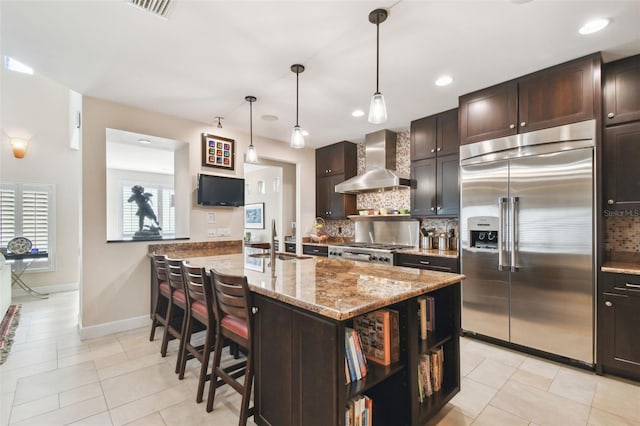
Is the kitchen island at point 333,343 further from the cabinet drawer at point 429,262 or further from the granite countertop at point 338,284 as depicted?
the cabinet drawer at point 429,262

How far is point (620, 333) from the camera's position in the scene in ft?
7.50

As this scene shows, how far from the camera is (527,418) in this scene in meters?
1.85

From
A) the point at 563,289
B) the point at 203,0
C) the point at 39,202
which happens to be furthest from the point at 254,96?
the point at 39,202

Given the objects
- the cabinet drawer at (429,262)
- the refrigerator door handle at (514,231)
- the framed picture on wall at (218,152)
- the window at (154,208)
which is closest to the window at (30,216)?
the window at (154,208)

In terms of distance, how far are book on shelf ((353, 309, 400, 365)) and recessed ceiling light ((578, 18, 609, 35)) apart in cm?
242

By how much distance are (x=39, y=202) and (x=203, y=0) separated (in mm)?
5504

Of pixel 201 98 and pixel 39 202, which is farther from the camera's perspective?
pixel 39 202

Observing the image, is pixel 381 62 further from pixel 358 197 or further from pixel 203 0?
pixel 358 197

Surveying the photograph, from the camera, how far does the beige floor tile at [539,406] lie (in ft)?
6.02

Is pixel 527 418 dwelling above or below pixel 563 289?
below

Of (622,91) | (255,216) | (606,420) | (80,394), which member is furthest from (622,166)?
(255,216)

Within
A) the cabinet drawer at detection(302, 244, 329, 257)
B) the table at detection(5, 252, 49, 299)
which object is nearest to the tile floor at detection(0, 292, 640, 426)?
the cabinet drawer at detection(302, 244, 329, 257)

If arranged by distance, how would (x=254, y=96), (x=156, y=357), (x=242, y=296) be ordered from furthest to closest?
1. (x=254, y=96)
2. (x=156, y=357)
3. (x=242, y=296)

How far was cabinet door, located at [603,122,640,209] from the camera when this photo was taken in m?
2.36
